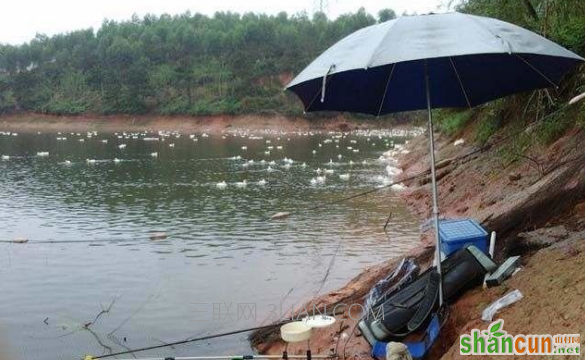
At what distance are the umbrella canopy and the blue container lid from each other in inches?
46.7

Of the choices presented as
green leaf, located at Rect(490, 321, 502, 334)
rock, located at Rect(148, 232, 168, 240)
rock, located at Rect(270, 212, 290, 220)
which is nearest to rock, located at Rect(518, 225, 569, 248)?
green leaf, located at Rect(490, 321, 502, 334)

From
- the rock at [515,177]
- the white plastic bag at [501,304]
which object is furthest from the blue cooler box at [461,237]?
the rock at [515,177]

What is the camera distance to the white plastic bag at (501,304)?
4.18 meters

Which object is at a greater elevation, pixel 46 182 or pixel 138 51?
pixel 138 51

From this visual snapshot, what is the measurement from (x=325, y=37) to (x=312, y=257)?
77264 mm

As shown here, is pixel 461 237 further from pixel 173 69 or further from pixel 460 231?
pixel 173 69

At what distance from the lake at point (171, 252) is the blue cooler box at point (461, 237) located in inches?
112

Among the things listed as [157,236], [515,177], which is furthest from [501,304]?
[157,236]

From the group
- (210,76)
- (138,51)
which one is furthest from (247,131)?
(138,51)

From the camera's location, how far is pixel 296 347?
20.6 ft

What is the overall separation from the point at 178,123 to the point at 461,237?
70.6 metres

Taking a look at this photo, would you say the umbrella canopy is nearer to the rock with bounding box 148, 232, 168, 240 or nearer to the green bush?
the rock with bounding box 148, 232, 168, 240

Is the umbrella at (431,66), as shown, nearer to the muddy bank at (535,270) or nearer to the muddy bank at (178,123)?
the muddy bank at (535,270)

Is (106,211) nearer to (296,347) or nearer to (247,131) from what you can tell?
→ (296,347)
